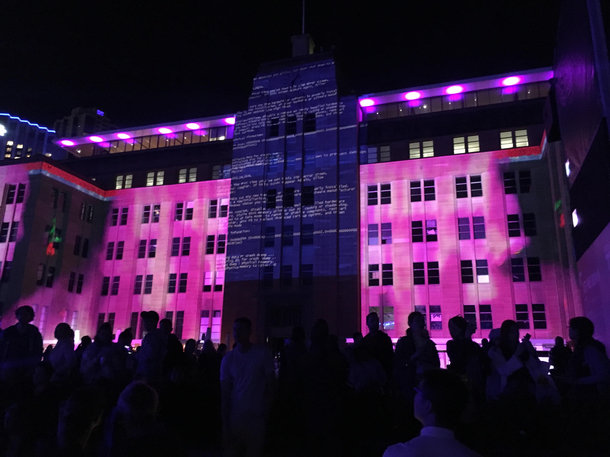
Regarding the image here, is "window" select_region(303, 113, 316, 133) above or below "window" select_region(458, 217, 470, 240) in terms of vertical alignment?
above

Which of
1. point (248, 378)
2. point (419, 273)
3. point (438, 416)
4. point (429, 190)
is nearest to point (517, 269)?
point (419, 273)

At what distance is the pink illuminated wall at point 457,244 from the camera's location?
111ft

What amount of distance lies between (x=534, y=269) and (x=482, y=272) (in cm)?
354

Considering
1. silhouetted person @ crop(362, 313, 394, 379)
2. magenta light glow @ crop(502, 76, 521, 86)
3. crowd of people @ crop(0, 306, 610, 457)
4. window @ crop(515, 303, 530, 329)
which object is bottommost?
crowd of people @ crop(0, 306, 610, 457)

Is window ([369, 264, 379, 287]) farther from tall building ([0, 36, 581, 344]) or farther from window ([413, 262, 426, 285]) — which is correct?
window ([413, 262, 426, 285])

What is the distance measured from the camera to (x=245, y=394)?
18.8 ft

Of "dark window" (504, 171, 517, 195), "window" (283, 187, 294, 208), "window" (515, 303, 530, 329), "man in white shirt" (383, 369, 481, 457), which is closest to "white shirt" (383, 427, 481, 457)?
"man in white shirt" (383, 369, 481, 457)

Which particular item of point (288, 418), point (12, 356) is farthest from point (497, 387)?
point (12, 356)

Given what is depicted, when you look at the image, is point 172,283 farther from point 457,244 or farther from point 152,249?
point 457,244

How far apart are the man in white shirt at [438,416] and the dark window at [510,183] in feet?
120

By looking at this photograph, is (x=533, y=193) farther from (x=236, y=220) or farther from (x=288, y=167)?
(x=236, y=220)

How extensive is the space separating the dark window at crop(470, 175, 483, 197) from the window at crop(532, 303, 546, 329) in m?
9.16

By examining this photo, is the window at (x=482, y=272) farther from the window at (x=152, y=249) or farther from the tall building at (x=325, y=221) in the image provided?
the window at (x=152, y=249)

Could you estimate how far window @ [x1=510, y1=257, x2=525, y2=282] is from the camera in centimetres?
3400
